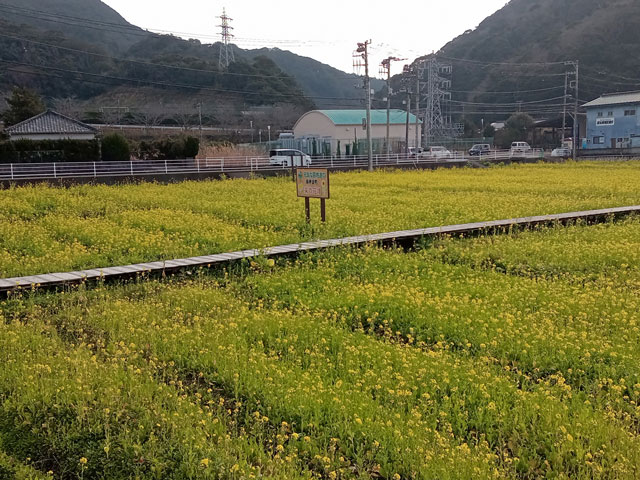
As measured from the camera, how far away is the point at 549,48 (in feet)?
253

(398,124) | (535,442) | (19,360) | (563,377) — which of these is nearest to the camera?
(535,442)

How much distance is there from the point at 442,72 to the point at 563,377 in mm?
84960

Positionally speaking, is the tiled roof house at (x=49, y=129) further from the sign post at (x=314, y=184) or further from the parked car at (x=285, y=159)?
the sign post at (x=314, y=184)

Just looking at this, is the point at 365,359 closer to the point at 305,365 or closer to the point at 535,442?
the point at 305,365

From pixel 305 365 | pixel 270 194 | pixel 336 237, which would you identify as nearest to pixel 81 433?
pixel 305 365

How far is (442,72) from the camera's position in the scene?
84.8m

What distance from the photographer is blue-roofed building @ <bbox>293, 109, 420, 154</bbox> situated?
48641mm

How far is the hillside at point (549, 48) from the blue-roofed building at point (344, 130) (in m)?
24.8

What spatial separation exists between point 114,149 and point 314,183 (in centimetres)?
2202

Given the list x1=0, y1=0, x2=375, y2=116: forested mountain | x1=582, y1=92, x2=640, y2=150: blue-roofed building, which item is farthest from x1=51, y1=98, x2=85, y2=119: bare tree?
x1=582, y1=92, x2=640, y2=150: blue-roofed building

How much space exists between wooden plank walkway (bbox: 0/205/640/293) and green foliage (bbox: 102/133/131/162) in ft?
77.9

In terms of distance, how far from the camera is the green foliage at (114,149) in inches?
1234

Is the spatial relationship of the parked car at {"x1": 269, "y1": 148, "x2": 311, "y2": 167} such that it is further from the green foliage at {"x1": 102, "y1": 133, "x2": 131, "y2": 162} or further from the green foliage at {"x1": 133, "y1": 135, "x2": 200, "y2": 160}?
the green foliage at {"x1": 102, "y1": 133, "x2": 131, "y2": 162}

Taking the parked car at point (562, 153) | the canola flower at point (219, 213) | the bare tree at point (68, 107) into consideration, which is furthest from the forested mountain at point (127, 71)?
the canola flower at point (219, 213)
